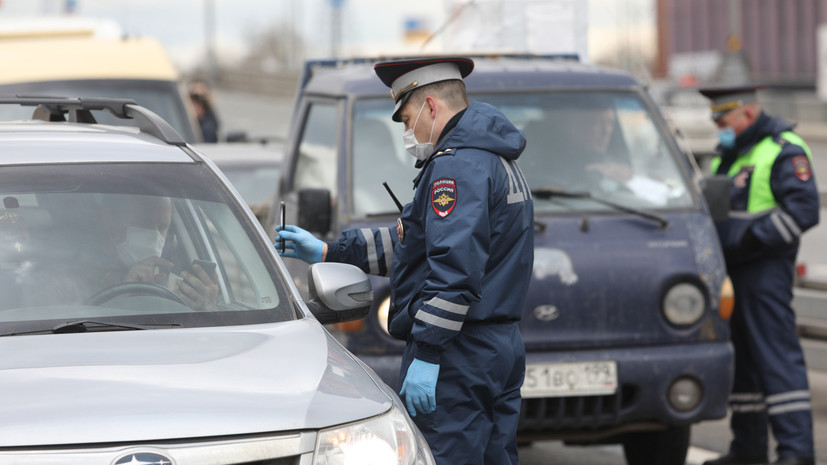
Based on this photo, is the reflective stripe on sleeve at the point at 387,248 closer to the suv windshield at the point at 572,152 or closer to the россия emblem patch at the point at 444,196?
the россия emblem patch at the point at 444,196

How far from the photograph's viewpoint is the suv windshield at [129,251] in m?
3.91

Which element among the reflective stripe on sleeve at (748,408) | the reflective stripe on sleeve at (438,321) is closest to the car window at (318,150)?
the reflective stripe on sleeve at (438,321)

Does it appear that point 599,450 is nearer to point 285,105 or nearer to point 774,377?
point 774,377

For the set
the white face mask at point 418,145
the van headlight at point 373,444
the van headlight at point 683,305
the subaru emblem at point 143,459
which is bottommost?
the van headlight at point 683,305

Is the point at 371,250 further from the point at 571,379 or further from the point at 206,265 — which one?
the point at 571,379

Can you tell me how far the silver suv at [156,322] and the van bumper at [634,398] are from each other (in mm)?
1825

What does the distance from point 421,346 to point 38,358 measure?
124 cm

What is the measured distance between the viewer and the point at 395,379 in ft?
18.8

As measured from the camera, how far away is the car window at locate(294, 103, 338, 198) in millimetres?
6457

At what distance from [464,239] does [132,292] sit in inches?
40.3

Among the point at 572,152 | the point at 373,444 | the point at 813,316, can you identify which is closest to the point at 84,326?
the point at 373,444

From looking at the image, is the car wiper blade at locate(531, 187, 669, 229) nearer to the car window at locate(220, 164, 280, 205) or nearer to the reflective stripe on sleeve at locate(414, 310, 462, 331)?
the reflective stripe on sleeve at locate(414, 310, 462, 331)

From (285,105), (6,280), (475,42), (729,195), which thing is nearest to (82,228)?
(6,280)

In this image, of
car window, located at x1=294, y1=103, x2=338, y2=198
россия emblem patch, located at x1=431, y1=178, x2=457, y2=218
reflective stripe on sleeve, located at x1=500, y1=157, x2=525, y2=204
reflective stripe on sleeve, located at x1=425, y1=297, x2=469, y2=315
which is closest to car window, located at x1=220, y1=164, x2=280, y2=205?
car window, located at x1=294, y1=103, x2=338, y2=198
